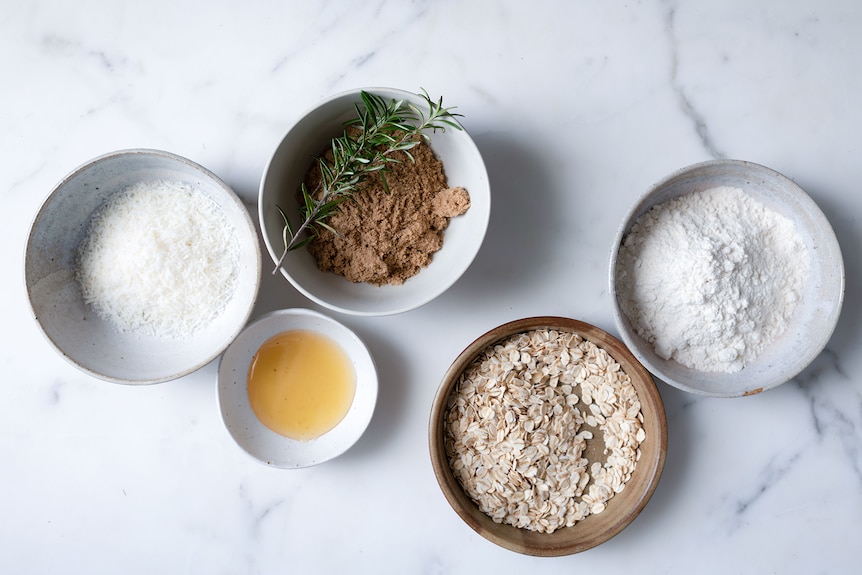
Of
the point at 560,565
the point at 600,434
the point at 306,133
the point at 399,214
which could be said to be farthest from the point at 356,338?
the point at 560,565

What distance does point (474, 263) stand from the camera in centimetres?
137

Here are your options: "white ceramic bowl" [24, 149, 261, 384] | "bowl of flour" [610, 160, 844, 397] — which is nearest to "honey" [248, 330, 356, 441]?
"white ceramic bowl" [24, 149, 261, 384]

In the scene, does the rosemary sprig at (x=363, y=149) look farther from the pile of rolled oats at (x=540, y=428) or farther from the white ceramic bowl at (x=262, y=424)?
the pile of rolled oats at (x=540, y=428)

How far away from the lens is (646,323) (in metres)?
1.25

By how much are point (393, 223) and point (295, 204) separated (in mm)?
215

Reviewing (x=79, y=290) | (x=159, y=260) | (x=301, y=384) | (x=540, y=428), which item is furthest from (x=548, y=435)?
(x=79, y=290)

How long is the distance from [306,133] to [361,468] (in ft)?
2.37

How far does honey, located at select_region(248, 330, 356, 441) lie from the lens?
133 cm

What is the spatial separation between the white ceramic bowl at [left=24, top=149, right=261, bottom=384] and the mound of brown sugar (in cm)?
16

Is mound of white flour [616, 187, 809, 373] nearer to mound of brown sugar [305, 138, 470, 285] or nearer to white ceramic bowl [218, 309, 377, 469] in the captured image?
mound of brown sugar [305, 138, 470, 285]

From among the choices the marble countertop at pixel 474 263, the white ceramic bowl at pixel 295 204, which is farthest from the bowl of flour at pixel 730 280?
the white ceramic bowl at pixel 295 204

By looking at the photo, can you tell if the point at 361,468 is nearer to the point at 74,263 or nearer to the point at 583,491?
the point at 583,491

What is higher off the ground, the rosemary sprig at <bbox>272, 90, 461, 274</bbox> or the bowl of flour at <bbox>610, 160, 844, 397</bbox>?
the rosemary sprig at <bbox>272, 90, 461, 274</bbox>

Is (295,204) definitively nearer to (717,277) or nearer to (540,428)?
(540,428)
